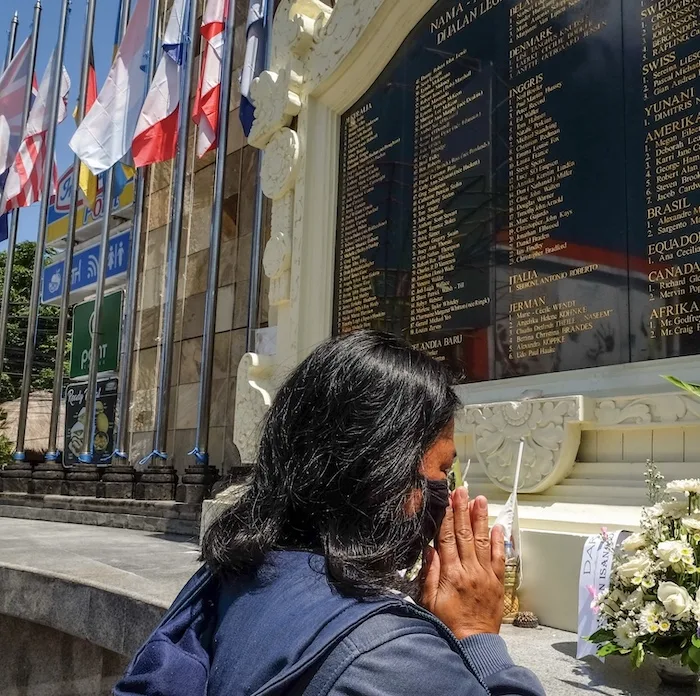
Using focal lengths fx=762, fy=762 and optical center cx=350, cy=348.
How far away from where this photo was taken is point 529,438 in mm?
3756

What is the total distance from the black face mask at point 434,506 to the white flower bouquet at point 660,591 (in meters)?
1.03

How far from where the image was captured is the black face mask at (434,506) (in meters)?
1.38

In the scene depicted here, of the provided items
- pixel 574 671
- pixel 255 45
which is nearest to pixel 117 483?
pixel 255 45

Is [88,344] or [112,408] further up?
[88,344]

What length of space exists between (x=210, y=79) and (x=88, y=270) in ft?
18.8

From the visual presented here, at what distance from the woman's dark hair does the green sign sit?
10.8m

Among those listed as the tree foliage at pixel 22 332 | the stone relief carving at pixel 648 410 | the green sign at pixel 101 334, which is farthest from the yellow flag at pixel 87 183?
the tree foliage at pixel 22 332

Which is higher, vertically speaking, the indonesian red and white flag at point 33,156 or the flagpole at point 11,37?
the flagpole at point 11,37

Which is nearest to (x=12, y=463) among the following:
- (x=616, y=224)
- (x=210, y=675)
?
(x=616, y=224)

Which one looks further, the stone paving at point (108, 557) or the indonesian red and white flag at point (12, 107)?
the indonesian red and white flag at point (12, 107)

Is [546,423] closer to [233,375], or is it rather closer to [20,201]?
[233,375]

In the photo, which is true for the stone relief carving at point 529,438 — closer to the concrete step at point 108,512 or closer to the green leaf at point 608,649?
the green leaf at point 608,649

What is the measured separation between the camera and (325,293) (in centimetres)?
588

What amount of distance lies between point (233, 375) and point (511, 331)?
6.13m
